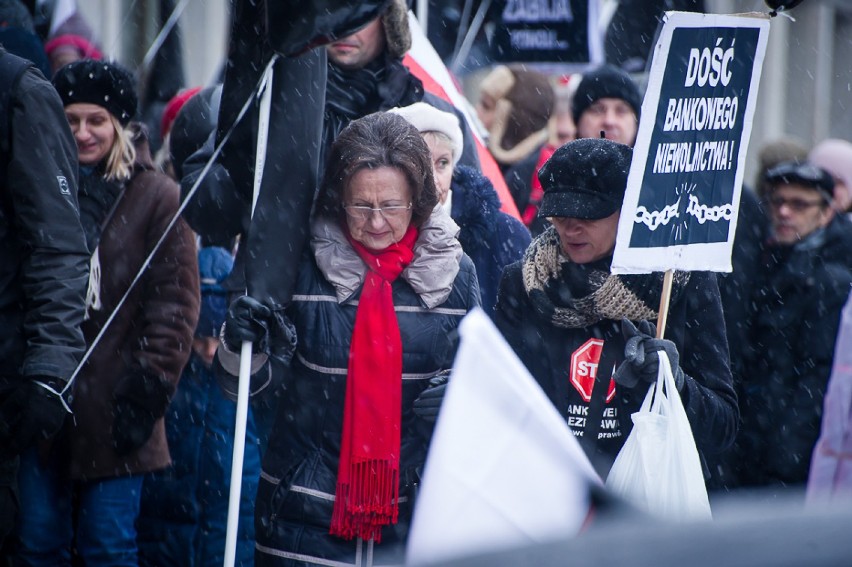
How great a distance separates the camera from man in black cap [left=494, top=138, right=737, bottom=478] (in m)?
3.86

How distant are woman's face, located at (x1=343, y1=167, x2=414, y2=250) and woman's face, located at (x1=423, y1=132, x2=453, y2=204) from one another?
38.1 inches

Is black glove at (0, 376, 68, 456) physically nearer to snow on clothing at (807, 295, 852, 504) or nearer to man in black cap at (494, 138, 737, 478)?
man in black cap at (494, 138, 737, 478)

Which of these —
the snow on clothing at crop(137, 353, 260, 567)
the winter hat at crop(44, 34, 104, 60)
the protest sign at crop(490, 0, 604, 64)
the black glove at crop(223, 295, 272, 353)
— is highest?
the protest sign at crop(490, 0, 604, 64)

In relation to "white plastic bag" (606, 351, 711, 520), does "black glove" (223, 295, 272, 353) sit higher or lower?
higher

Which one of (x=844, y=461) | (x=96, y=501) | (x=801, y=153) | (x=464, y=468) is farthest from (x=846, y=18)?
(x=464, y=468)

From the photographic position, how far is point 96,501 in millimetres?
4828

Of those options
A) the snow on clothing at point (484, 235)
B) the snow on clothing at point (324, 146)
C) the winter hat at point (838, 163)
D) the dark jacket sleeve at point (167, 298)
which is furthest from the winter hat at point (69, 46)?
the winter hat at point (838, 163)

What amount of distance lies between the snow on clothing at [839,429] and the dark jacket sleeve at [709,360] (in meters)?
1.32

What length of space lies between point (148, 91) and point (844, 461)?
17.4ft

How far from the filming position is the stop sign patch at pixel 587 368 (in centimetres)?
387

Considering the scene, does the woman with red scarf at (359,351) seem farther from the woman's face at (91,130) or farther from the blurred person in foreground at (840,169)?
the blurred person in foreground at (840,169)

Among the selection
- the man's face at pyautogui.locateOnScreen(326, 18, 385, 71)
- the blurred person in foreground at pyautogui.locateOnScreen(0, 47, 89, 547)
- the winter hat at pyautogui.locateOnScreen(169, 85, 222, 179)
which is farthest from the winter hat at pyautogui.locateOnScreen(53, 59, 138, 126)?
the blurred person in foreground at pyautogui.locateOnScreen(0, 47, 89, 547)

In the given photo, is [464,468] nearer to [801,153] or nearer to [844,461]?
[844,461]

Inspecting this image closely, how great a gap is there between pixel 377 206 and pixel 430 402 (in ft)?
2.07
